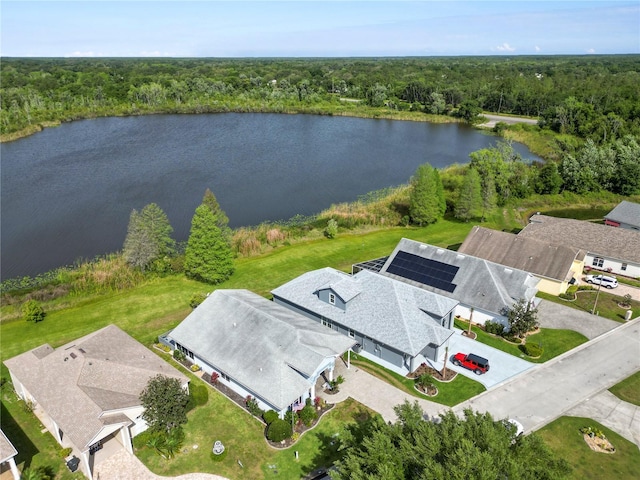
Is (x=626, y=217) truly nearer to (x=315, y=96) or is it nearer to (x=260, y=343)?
(x=260, y=343)

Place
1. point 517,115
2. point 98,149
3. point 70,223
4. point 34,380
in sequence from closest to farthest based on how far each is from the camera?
point 34,380, point 70,223, point 98,149, point 517,115

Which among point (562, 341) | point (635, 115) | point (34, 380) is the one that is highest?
point (635, 115)

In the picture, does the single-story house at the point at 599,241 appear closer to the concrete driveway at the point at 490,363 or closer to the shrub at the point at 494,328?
the shrub at the point at 494,328

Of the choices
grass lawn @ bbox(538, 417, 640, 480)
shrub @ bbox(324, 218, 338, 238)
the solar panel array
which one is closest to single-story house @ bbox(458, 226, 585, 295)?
the solar panel array

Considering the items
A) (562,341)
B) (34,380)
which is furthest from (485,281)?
(34,380)

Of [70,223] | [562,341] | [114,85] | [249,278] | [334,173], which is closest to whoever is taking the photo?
[562,341]

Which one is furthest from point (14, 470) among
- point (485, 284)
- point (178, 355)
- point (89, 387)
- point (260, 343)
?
point (485, 284)

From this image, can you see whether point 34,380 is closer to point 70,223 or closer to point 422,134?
point 70,223

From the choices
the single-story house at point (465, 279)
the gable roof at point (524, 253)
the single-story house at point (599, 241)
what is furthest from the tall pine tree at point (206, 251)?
the single-story house at point (599, 241)

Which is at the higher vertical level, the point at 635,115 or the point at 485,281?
the point at 635,115
